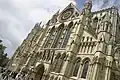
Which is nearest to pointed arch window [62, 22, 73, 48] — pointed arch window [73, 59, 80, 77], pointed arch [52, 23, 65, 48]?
pointed arch [52, 23, 65, 48]

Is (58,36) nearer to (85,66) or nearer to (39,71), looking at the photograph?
(39,71)

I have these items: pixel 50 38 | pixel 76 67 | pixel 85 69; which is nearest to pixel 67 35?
pixel 50 38

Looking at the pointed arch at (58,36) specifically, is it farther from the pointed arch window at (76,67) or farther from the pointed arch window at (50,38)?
the pointed arch window at (76,67)

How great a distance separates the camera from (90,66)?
2147 cm

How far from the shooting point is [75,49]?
2528 centimetres

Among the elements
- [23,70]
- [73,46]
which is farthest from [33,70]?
[73,46]

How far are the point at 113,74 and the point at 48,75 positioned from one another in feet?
35.9

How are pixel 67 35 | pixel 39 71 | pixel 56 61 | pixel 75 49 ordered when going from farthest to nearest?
pixel 67 35, pixel 39 71, pixel 56 61, pixel 75 49

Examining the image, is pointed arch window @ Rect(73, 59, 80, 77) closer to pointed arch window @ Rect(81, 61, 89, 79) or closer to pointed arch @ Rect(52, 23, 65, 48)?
pointed arch window @ Rect(81, 61, 89, 79)

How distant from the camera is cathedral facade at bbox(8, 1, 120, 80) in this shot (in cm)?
2156

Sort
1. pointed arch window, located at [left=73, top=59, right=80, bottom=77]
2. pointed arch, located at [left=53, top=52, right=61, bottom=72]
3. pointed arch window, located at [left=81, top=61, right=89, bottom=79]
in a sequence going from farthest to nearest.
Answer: pointed arch, located at [left=53, top=52, right=61, bottom=72] < pointed arch window, located at [left=73, top=59, right=80, bottom=77] < pointed arch window, located at [left=81, top=61, right=89, bottom=79]

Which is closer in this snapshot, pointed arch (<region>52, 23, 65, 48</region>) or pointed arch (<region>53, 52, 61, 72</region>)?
pointed arch (<region>53, 52, 61, 72</region>)

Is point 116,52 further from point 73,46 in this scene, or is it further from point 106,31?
point 73,46

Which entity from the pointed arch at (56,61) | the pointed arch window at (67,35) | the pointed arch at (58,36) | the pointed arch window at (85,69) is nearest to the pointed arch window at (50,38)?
the pointed arch at (58,36)
